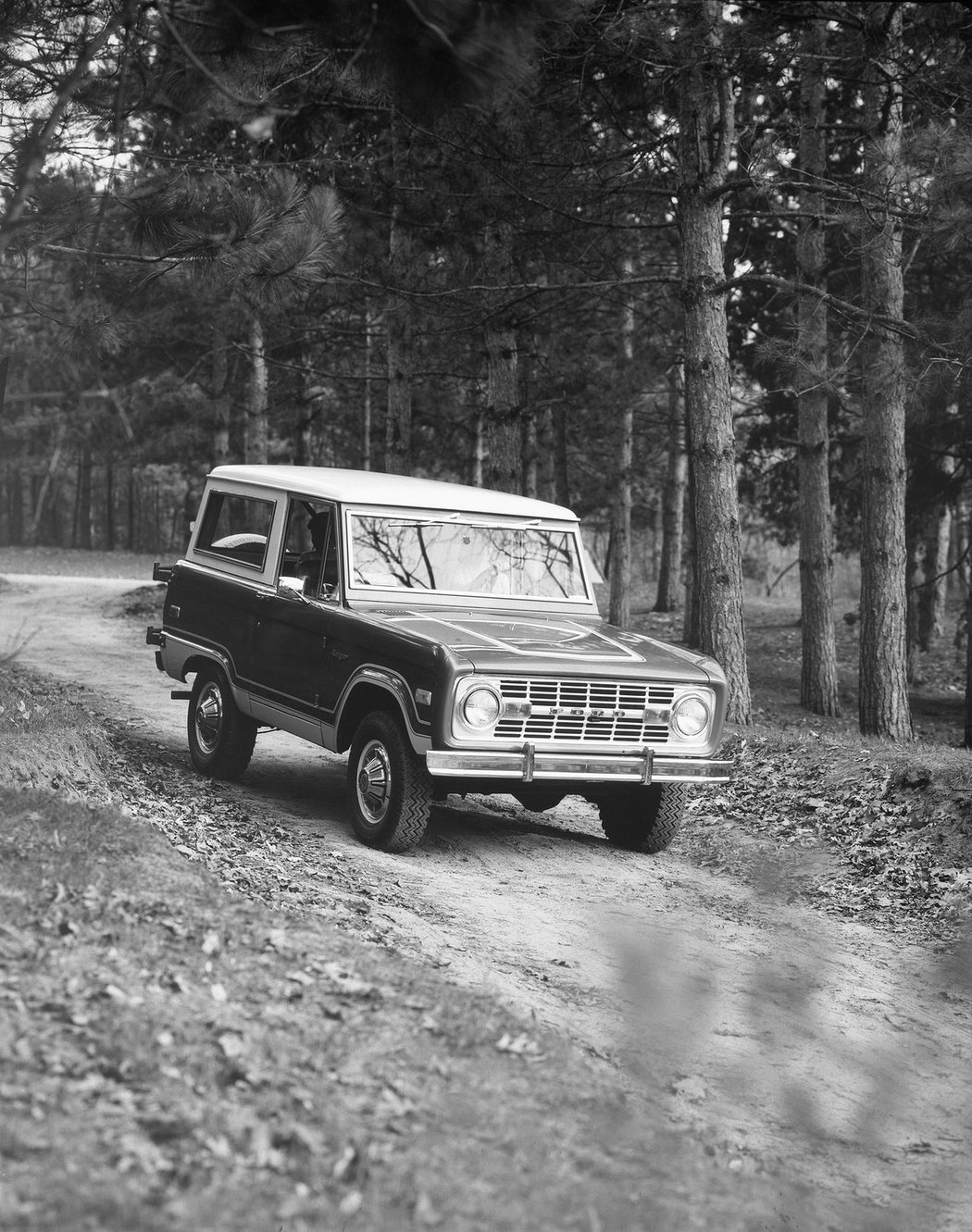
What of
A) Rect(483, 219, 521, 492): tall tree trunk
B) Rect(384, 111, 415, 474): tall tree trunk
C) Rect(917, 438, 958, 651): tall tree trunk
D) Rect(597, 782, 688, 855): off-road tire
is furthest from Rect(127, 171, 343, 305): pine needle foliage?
Rect(917, 438, 958, 651): tall tree trunk

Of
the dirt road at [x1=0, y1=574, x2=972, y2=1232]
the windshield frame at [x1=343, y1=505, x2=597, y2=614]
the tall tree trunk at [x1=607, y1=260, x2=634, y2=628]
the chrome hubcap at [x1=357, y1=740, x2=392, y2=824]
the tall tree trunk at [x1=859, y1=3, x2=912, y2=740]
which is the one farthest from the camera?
the tall tree trunk at [x1=607, y1=260, x2=634, y2=628]

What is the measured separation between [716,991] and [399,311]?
11.8m

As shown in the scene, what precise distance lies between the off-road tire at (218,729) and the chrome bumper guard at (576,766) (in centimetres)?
258

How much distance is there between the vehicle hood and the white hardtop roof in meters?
0.82

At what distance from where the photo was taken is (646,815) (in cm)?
884

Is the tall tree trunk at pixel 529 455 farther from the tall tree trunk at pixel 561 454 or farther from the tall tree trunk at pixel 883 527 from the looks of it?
the tall tree trunk at pixel 883 527

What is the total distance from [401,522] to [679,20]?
18.6ft

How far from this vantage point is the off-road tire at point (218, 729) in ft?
31.6

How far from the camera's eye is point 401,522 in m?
8.94

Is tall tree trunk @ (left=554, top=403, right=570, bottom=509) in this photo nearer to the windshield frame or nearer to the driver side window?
the windshield frame

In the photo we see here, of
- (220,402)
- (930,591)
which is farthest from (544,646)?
(930,591)

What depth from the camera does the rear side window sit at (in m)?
9.59

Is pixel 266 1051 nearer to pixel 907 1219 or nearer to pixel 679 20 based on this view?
pixel 907 1219

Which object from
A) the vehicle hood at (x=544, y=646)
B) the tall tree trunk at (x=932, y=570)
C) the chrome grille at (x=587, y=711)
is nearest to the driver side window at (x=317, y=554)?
the vehicle hood at (x=544, y=646)
